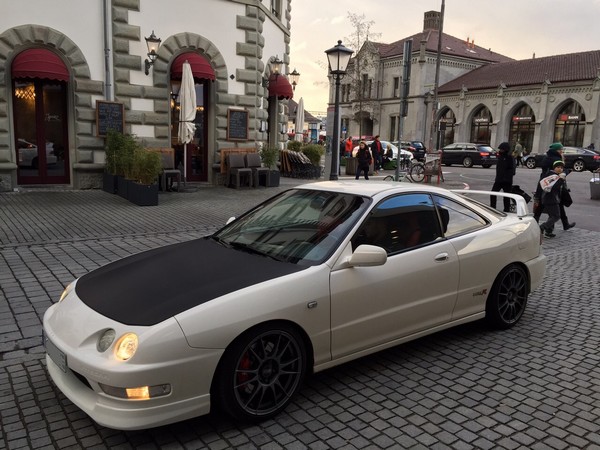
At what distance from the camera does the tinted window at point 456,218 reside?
4.68 meters

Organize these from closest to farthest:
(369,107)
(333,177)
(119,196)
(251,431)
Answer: (251,431)
(119,196)
(333,177)
(369,107)

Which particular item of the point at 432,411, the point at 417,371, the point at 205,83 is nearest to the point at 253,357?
the point at 432,411

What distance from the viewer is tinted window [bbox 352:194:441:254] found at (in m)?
4.09

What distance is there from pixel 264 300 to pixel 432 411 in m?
1.43

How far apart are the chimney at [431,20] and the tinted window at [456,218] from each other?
6940 centimetres

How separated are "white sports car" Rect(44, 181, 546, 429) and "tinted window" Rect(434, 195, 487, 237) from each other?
0.01 metres

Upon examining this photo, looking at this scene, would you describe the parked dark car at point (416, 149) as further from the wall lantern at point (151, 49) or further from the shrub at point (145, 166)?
the shrub at point (145, 166)

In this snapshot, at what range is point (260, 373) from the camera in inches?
131

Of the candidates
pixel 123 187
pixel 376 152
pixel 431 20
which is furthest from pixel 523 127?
pixel 123 187

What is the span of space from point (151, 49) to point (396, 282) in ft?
42.4

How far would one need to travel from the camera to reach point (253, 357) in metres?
3.31

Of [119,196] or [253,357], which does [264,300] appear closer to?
[253,357]

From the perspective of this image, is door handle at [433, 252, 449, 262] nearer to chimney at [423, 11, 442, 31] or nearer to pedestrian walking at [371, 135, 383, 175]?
pedestrian walking at [371, 135, 383, 175]

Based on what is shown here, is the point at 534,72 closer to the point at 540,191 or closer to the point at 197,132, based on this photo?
the point at 197,132
